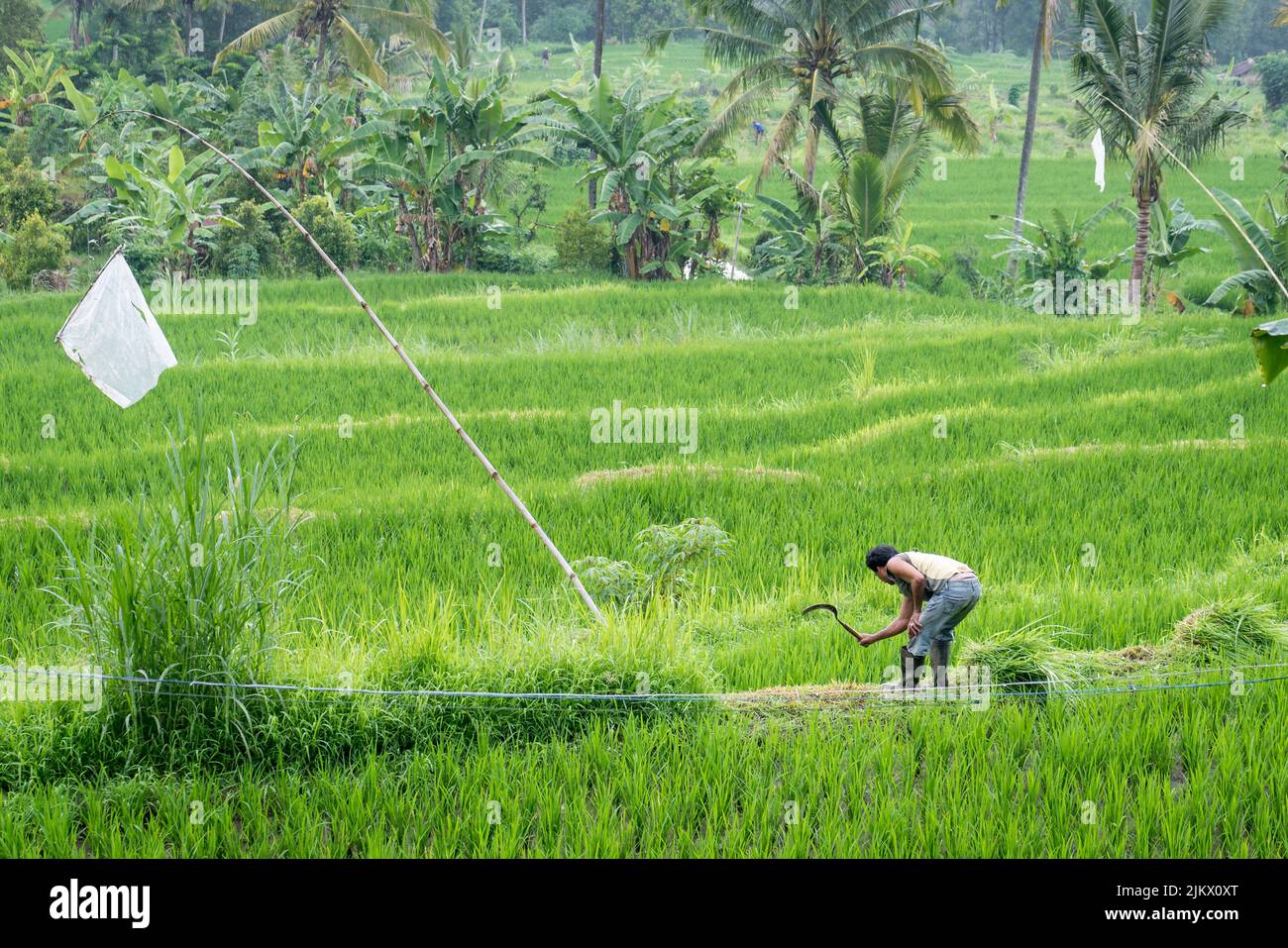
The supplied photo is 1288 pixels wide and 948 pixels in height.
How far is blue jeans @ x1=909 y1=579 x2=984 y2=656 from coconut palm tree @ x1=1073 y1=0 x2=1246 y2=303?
11.8m

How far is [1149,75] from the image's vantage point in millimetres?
15055

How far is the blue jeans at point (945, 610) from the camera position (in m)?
4.20

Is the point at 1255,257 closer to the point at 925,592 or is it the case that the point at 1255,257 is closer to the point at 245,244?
the point at 925,592

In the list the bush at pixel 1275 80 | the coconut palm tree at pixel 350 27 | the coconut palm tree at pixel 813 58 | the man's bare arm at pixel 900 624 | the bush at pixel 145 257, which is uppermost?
the bush at pixel 1275 80

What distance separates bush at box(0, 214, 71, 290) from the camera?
17766 millimetres

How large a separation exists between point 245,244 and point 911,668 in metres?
16.2

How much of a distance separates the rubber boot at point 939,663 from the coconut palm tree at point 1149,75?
1169cm

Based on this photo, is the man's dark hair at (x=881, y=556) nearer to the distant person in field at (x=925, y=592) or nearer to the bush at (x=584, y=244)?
the distant person in field at (x=925, y=592)

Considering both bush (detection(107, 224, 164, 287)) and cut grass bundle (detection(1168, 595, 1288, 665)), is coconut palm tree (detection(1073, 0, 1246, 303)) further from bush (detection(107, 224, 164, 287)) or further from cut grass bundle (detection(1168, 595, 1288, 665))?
bush (detection(107, 224, 164, 287))

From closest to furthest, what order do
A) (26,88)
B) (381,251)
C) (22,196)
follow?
(381,251), (22,196), (26,88)

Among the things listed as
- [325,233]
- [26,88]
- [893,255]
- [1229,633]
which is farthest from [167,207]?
[1229,633]

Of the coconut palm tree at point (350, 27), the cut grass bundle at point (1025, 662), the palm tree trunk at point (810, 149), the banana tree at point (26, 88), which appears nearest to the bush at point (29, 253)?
the coconut palm tree at point (350, 27)
